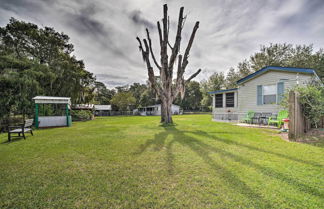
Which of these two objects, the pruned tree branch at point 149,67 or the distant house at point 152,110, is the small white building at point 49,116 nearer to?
the pruned tree branch at point 149,67

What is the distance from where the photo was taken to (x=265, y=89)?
987 centimetres

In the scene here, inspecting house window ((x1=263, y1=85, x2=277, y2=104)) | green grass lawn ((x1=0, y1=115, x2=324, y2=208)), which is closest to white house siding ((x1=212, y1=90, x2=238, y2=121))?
house window ((x1=263, y1=85, x2=277, y2=104))

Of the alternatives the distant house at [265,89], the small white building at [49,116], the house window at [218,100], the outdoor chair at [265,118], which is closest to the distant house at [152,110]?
the house window at [218,100]

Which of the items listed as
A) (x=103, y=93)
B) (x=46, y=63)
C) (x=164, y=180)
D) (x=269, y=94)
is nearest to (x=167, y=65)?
(x=269, y=94)

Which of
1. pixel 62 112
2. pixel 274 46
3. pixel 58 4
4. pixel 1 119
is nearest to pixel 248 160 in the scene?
pixel 58 4

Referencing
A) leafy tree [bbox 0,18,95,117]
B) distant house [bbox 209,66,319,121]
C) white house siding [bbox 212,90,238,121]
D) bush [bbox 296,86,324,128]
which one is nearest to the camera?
bush [bbox 296,86,324,128]

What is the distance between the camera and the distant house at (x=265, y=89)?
8.43 meters

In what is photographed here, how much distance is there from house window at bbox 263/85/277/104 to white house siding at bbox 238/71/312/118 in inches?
11.2

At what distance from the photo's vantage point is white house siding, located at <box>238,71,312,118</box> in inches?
339

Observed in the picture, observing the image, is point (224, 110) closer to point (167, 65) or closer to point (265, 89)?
point (265, 89)

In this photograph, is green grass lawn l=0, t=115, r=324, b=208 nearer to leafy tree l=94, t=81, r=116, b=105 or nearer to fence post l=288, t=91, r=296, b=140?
fence post l=288, t=91, r=296, b=140

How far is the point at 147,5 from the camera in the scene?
8867 millimetres

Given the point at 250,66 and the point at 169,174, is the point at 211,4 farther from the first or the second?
the point at 250,66

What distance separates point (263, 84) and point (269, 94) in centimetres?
84
